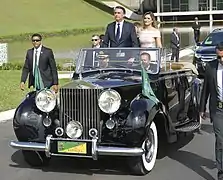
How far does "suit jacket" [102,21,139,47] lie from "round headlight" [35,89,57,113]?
214 centimetres

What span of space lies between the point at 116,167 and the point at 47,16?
5299cm

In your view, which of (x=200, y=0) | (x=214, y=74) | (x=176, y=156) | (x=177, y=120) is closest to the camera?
(x=214, y=74)

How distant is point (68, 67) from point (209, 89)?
1475cm

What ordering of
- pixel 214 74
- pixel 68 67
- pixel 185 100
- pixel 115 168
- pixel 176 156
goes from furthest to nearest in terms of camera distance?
pixel 68 67 → pixel 185 100 → pixel 176 156 → pixel 115 168 → pixel 214 74

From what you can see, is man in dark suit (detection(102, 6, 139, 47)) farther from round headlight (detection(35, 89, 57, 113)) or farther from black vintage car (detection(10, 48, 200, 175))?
round headlight (detection(35, 89, 57, 113))

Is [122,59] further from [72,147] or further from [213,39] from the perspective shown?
[213,39]

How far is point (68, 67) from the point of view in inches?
830

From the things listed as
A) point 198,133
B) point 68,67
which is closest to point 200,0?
point 68,67

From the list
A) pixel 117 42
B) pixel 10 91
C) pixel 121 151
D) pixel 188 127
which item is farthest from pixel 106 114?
pixel 10 91

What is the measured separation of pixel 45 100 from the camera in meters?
7.45

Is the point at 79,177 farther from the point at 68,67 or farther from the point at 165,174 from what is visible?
the point at 68,67

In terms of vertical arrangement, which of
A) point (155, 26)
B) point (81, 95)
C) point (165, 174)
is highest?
point (155, 26)

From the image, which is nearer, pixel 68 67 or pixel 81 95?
pixel 81 95

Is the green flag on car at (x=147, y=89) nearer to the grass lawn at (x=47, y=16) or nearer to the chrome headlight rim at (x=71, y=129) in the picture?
the chrome headlight rim at (x=71, y=129)
